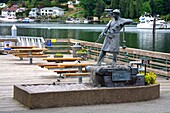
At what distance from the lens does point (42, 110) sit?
38.9ft

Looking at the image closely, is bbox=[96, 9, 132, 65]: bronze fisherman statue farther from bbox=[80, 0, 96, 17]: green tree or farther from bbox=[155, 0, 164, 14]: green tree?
bbox=[80, 0, 96, 17]: green tree

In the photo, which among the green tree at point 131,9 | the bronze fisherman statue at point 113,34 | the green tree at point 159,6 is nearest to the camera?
the bronze fisherman statue at point 113,34

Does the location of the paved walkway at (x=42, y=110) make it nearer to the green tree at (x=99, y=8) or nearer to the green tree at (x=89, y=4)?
the green tree at (x=99, y=8)

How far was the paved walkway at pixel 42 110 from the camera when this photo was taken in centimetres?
1187

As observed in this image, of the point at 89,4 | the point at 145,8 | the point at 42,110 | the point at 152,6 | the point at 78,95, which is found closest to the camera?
the point at 42,110

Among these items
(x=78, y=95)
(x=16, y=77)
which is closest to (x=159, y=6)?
(x=16, y=77)

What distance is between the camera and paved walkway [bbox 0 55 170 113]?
1187 cm

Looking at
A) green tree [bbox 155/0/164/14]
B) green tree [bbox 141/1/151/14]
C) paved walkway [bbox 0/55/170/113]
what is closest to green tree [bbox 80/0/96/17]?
green tree [bbox 155/0/164/14]

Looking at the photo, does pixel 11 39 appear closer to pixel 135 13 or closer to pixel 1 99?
pixel 1 99

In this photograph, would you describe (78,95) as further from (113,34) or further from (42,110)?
(113,34)

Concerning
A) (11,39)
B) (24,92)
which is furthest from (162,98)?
(11,39)

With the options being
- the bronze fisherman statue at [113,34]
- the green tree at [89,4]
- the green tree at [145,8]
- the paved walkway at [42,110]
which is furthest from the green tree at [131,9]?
the bronze fisherman statue at [113,34]

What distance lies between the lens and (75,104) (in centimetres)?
1244

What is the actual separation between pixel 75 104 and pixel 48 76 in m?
6.38
